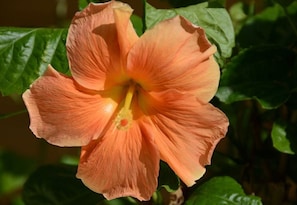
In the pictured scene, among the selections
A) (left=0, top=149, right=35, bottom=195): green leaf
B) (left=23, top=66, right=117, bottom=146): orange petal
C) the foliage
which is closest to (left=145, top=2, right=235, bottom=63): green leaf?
the foliage

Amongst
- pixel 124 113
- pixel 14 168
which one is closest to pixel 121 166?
pixel 124 113

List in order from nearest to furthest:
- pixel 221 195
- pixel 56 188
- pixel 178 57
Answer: pixel 178 57 → pixel 221 195 → pixel 56 188

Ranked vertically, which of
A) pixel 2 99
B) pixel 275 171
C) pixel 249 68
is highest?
pixel 249 68

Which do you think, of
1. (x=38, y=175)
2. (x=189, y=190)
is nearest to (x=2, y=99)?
(x=38, y=175)

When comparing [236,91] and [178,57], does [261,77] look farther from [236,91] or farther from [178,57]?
[178,57]

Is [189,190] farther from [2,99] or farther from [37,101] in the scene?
[2,99]

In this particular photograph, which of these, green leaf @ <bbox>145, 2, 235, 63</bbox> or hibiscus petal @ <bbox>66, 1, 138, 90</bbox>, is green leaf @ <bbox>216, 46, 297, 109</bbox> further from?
hibiscus petal @ <bbox>66, 1, 138, 90</bbox>

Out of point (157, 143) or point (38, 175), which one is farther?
point (38, 175)
